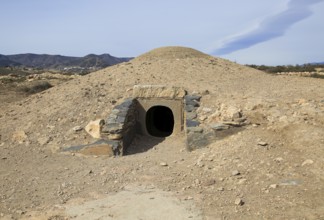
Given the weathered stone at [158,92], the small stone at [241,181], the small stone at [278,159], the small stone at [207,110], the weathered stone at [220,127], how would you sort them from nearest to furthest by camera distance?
the small stone at [241,181] < the small stone at [278,159] < the weathered stone at [220,127] < the small stone at [207,110] < the weathered stone at [158,92]

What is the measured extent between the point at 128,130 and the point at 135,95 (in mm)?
1428

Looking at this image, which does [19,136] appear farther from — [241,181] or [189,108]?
[241,181]

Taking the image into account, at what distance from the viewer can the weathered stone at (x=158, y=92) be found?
979 centimetres

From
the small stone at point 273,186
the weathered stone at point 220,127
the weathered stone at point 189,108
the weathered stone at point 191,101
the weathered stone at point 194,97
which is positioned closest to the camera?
the small stone at point 273,186

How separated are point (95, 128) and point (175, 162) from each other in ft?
8.14

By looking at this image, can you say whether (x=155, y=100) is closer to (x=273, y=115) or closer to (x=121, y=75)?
(x=121, y=75)

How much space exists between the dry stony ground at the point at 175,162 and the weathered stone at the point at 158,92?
380mm

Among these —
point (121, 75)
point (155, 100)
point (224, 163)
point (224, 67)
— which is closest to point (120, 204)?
point (224, 163)

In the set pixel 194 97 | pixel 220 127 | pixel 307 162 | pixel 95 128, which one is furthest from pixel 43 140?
pixel 307 162

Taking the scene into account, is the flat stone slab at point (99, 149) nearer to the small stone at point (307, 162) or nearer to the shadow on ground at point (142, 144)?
the shadow on ground at point (142, 144)

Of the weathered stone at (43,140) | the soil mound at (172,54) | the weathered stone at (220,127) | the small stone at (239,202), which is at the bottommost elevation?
the small stone at (239,202)

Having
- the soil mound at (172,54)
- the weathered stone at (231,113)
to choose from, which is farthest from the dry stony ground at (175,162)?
the soil mound at (172,54)

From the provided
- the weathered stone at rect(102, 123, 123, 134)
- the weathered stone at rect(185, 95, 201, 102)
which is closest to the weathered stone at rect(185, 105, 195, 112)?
the weathered stone at rect(185, 95, 201, 102)

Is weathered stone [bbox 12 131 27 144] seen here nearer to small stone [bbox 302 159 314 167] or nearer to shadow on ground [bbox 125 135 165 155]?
shadow on ground [bbox 125 135 165 155]
